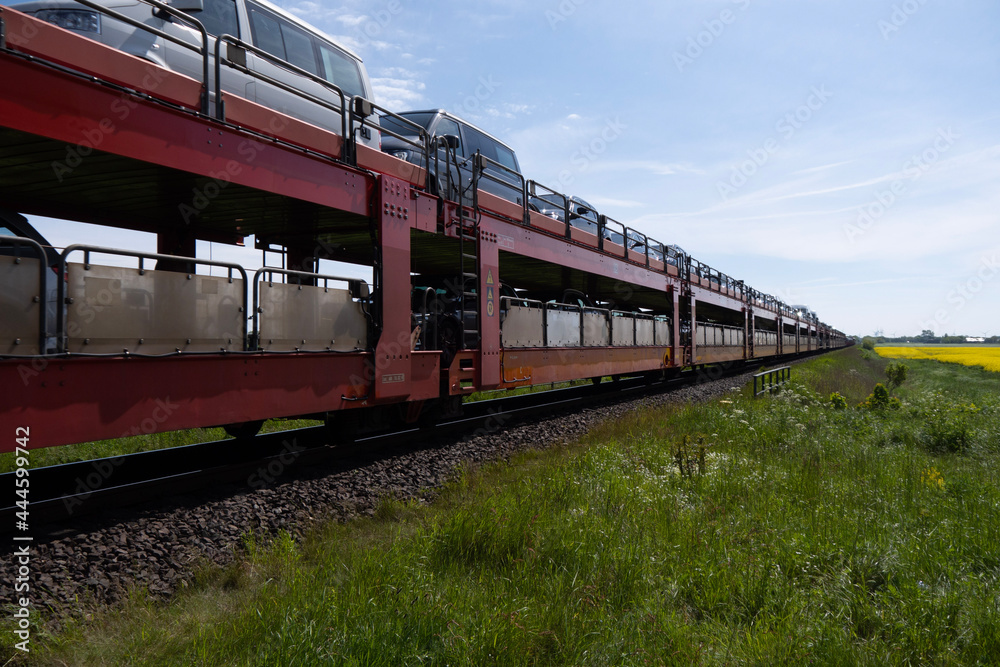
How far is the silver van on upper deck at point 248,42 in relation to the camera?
5.12 metres

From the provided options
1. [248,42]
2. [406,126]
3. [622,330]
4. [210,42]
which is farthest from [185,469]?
[622,330]

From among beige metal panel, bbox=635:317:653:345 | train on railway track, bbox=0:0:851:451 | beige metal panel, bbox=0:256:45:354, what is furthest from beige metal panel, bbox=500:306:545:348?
beige metal panel, bbox=0:256:45:354

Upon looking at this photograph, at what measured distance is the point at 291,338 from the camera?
18.0 feet

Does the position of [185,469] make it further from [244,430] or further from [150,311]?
[150,311]

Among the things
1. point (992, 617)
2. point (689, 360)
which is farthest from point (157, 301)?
point (689, 360)

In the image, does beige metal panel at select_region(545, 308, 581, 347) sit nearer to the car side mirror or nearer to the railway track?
the railway track

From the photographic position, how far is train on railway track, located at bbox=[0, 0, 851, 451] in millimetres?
3756

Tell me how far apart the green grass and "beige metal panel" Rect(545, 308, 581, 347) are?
454cm

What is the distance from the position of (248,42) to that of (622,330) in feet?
31.7

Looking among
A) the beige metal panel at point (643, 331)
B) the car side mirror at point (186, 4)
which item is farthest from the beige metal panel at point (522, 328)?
the car side mirror at point (186, 4)

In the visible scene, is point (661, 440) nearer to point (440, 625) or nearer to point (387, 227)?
point (387, 227)

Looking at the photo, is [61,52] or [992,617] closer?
[992,617]

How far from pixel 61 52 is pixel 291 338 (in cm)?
271

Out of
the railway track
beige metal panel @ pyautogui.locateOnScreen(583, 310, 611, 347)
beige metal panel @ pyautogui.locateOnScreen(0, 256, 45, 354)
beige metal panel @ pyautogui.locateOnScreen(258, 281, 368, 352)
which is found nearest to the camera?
beige metal panel @ pyautogui.locateOnScreen(0, 256, 45, 354)
